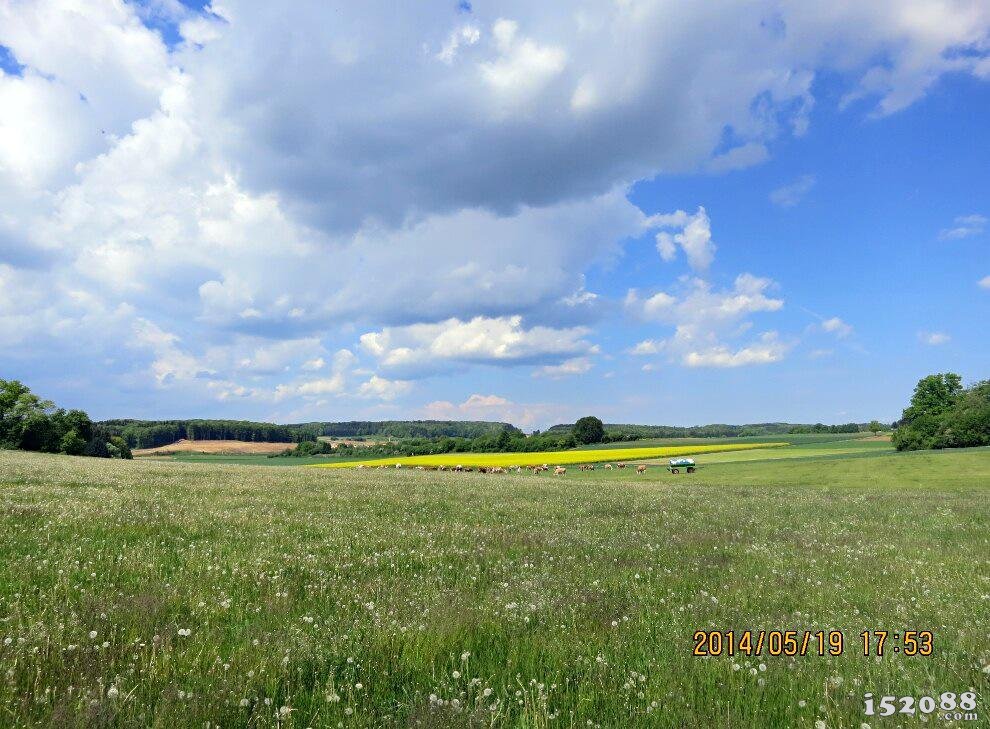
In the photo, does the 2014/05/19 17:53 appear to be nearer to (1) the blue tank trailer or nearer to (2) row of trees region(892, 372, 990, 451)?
(1) the blue tank trailer

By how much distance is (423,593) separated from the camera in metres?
7.64

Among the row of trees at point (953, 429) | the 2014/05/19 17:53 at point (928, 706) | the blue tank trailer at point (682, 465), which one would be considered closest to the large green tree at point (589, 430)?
the row of trees at point (953, 429)

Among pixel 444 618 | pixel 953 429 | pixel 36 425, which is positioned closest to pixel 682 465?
pixel 444 618

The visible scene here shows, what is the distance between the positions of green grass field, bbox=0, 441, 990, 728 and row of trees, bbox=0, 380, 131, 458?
3990 inches

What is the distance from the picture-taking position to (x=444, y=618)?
647 cm

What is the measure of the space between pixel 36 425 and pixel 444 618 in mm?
116173

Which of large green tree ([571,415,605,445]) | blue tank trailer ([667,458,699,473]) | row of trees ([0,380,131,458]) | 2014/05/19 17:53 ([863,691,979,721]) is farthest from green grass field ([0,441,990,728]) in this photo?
large green tree ([571,415,605,445])

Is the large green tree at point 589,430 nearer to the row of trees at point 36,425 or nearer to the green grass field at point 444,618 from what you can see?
the row of trees at point 36,425

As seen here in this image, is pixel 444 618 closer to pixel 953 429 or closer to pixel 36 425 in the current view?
pixel 36 425

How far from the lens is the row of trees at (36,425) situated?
9156cm

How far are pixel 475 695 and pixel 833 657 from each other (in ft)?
13.1

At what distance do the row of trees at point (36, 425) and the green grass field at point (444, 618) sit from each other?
101341 mm

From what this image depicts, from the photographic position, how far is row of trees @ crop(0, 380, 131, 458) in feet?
300

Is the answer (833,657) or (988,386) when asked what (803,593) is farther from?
(988,386)
